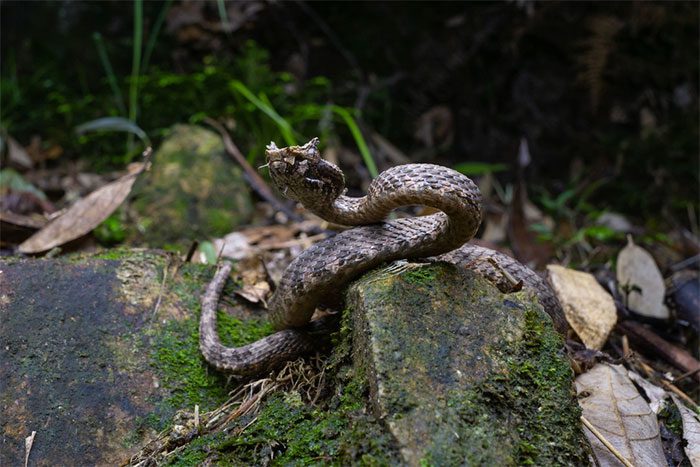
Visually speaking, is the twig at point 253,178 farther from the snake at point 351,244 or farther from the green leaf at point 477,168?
the snake at point 351,244

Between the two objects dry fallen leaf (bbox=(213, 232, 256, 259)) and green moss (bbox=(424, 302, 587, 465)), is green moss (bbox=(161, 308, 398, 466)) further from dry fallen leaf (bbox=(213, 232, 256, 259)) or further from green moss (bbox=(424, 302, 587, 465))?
dry fallen leaf (bbox=(213, 232, 256, 259))

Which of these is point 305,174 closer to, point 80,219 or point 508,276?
point 508,276

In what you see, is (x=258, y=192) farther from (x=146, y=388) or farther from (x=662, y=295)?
(x=662, y=295)

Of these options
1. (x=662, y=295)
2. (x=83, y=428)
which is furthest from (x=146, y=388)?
(x=662, y=295)

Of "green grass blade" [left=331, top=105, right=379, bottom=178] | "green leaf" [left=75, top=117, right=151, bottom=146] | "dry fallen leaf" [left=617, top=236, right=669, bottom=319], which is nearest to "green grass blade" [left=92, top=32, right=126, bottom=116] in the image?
"green leaf" [left=75, top=117, right=151, bottom=146]

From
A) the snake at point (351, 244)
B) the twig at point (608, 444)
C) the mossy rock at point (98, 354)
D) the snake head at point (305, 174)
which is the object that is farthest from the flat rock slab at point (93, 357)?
the twig at point (608, 444)
